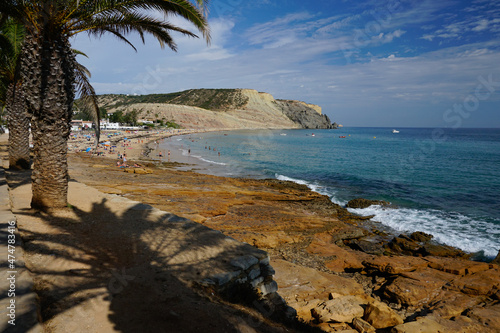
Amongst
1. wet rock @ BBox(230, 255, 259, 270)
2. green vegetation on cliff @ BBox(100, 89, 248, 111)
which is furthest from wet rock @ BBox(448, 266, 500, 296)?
green vegetation on cliff @ BBox(100, 89, 248, 111)

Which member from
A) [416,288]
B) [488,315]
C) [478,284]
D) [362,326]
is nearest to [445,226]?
[478,284]

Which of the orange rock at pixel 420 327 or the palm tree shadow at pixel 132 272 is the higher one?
the palm tree shadow at pixel 132 272

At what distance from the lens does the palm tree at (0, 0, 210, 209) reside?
6.28 metres

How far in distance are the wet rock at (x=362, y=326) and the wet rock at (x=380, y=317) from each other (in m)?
0.18

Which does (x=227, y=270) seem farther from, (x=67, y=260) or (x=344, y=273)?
(x=344, y=273)

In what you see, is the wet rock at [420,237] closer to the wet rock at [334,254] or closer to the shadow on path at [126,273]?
the wet rock at [334,254]

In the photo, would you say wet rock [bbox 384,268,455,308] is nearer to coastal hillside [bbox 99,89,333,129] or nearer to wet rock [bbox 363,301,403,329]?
wet rock [bbox 363,301,403,329]

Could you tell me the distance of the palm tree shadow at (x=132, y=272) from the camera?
11.8 feet

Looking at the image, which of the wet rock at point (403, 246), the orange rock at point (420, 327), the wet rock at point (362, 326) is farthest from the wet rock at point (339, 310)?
the wet rock at point (403, 246)

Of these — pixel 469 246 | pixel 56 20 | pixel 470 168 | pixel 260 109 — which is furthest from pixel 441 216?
pixel 260 109

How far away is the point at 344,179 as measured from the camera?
1064 inches

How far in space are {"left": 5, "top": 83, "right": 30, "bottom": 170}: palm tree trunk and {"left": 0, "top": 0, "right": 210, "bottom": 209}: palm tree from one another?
6.67 meters

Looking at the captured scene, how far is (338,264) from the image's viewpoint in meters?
9.22

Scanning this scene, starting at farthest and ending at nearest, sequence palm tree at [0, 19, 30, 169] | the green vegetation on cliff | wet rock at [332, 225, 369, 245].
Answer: the green vegetation on cliff
palm tree at [0, 19, 30, 169]
wet rock at [332, 225, 369, 245]
